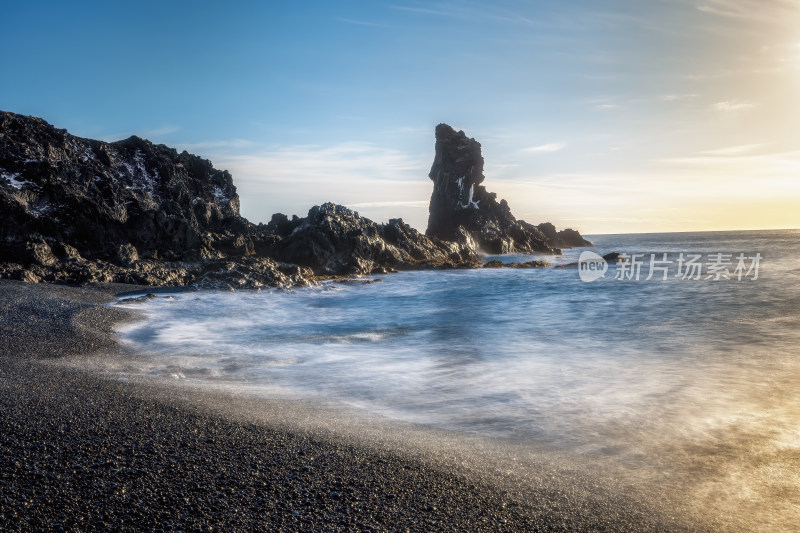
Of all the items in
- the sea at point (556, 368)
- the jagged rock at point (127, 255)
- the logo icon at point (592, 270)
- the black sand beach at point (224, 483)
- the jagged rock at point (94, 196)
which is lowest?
the sea at point (556, 368)

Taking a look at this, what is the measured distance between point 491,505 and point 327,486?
49.0 inches

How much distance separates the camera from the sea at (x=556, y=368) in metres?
4.99

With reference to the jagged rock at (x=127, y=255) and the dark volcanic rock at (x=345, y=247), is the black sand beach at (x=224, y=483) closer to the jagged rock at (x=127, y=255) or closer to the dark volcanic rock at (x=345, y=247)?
the jagged rock at (x=127, y=255)

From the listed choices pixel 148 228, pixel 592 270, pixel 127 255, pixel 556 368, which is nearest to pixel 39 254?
pixel 127 255

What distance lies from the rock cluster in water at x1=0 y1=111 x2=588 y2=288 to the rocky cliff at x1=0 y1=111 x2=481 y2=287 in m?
0.05

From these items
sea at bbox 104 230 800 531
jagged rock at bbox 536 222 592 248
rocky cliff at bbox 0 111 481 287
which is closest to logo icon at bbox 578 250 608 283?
rocky cliff at bbox 0 111 481 287

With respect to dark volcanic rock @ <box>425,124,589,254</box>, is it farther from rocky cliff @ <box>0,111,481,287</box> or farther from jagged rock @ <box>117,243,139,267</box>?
jagged rock @ <box>117,243,139,267</box>

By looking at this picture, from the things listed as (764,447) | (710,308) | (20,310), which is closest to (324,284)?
(20,310)

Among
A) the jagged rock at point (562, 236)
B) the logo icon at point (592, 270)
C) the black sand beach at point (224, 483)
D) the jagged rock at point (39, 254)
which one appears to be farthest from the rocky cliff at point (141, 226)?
the jagged rock at point (562, 236)

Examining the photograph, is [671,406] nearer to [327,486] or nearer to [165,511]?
[327,486]

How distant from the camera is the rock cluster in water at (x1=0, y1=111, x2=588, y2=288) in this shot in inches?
770

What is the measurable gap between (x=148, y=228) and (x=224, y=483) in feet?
79.6

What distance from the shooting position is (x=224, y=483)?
3.66m

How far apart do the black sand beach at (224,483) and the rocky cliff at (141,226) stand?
15.1 metres
